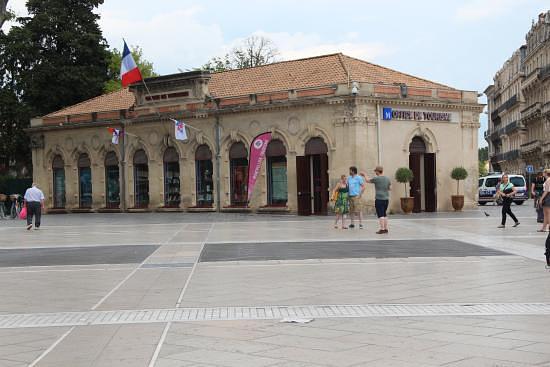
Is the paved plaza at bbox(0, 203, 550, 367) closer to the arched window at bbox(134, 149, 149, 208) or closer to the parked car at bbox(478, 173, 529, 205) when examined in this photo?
the arched window at bbox(134, 149, 149, 208)

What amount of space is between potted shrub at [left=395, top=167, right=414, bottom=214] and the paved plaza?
1604cm

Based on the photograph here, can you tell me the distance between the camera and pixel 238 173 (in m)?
39.2

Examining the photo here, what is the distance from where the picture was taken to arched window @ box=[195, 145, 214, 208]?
40.2m

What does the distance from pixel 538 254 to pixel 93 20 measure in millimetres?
46496

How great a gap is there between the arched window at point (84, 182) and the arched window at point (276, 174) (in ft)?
44.3

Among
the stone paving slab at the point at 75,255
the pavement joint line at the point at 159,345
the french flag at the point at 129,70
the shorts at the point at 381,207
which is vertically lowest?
the stone paving slab at the point at 75,255

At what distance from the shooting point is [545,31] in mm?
82438

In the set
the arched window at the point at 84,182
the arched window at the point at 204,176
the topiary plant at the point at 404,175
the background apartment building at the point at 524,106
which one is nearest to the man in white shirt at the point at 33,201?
the arched window at the point at 204,176

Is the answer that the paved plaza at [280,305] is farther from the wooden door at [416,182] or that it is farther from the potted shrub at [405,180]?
the wooden door at [416,182]

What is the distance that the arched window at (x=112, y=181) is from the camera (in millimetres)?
44656

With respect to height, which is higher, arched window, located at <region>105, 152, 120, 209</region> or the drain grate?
arched window, located at <region>105, 152, 120, 209</region>

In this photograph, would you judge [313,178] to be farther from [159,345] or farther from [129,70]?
[159,345]

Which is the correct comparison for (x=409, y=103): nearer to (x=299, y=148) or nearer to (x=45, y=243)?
(x=299, y=148)

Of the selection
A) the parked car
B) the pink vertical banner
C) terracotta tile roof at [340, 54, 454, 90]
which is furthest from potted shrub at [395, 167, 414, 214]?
the parked car
